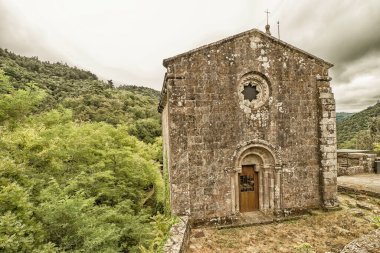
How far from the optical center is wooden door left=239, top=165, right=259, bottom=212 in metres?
9.47

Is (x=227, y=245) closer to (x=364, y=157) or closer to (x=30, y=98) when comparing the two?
(x=30, y=98)

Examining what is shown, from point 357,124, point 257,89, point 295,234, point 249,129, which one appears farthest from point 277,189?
point 357,124

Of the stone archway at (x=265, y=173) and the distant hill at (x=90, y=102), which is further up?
the distant hill at (x=90, y=102)

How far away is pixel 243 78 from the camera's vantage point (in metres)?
9.12

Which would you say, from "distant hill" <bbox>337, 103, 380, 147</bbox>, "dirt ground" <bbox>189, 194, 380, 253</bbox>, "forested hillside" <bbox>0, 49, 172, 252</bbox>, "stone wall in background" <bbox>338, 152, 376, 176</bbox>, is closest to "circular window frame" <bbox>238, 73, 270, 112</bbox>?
"dirt ground" <bbox>189, 194, 380, 253</bbox>

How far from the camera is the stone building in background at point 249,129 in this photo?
333 inches

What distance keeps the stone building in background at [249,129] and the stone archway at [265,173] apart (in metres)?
0.04

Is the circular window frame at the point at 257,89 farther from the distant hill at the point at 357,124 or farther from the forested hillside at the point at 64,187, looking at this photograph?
the distant hill at the point at 357,124

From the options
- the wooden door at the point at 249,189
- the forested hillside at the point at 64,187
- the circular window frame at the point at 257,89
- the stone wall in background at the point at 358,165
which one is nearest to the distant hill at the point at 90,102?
the forested hillside at the point at 64,187

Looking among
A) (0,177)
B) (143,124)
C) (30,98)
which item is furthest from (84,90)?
(0,177)

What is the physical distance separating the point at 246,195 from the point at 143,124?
28451 mm

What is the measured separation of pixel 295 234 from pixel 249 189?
2.26m

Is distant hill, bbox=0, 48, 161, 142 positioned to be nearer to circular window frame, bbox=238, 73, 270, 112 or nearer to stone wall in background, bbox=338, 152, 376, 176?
circular window frame, bbox=238, 73, 270, 112

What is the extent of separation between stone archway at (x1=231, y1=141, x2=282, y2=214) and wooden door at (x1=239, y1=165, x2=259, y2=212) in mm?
174
